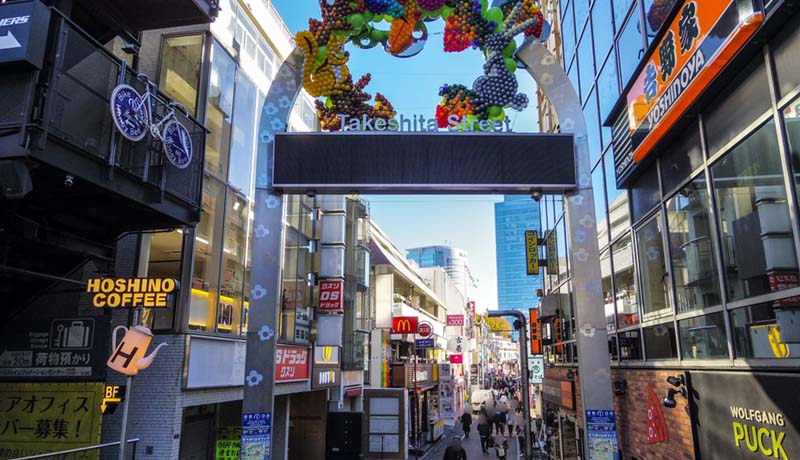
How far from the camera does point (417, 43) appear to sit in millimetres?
10617

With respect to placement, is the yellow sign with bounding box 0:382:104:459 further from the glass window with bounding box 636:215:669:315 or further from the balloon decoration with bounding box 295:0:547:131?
the glass window with bounding box 636:215:669:315

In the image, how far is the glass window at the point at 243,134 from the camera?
1507 cm

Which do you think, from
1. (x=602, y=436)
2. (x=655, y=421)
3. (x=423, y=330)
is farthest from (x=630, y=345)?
(x=423, y=330)

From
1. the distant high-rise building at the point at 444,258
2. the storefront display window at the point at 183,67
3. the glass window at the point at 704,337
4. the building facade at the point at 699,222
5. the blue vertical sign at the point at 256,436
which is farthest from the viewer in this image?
the distant high-rise building at the point at 444,258

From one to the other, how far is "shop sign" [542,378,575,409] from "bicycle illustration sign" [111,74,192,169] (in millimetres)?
10456

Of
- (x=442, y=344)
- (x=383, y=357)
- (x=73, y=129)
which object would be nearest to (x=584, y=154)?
(x=73, y=129)

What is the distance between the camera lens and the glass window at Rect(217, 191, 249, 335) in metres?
13.8

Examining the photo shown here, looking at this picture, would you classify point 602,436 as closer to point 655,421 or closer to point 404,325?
point 655,421

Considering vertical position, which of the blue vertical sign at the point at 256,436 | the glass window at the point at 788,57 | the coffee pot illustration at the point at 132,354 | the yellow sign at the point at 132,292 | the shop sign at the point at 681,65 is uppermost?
the shop sign at the point at 681,65

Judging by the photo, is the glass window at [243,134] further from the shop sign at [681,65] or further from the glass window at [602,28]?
the shop sign at [681,65]

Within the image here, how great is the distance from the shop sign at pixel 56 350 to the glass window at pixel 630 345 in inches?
379

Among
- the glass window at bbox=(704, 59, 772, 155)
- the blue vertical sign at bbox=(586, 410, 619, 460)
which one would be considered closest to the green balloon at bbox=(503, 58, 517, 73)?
the glass window at bbox=(704, 59, 772, 155)

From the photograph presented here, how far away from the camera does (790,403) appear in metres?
5.00

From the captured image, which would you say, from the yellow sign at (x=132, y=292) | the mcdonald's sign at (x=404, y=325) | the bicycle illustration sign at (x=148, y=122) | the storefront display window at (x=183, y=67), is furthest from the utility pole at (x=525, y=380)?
the mcdonald's sign at (x=404, y=325)
